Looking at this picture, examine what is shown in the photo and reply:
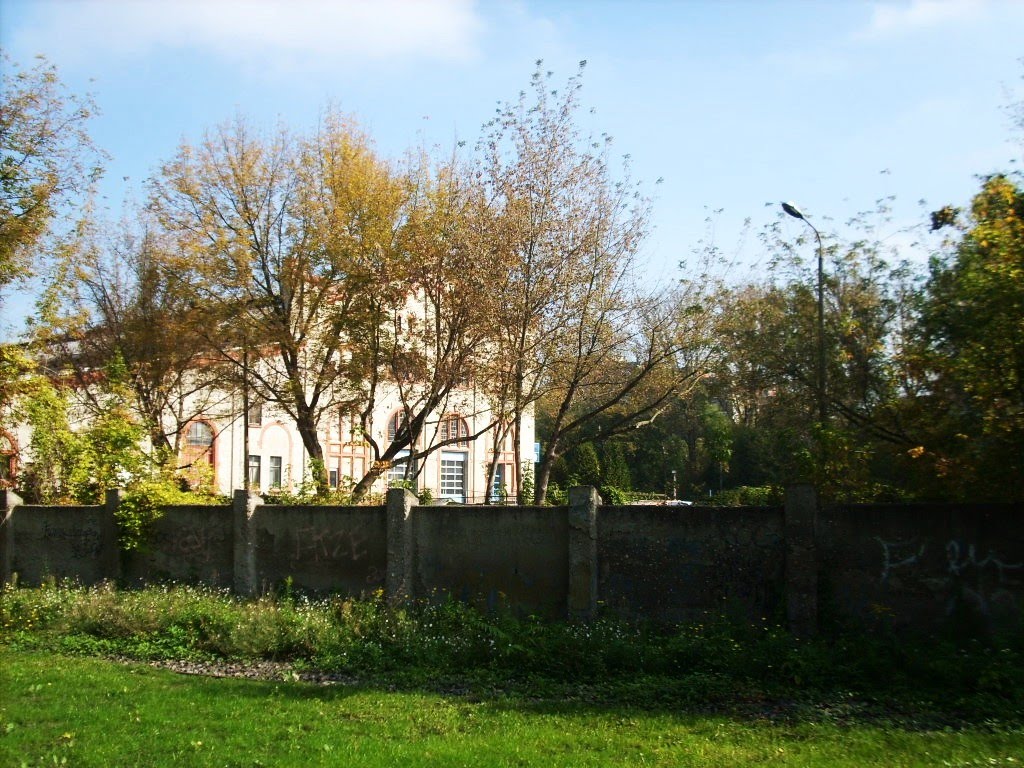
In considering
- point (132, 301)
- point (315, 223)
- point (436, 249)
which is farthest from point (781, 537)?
point (132, 301)

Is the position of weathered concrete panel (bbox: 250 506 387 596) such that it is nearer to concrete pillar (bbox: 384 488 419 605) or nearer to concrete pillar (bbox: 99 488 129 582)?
concrete pillar (bbox: 384 488 419 605)

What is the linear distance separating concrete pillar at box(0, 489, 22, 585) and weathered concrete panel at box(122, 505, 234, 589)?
310 cm

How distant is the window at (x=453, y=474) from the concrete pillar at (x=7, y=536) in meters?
29.1

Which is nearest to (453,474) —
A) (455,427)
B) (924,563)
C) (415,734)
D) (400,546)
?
(455,427)

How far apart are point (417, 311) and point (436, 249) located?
6.29ft

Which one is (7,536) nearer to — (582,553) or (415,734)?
(582,553)

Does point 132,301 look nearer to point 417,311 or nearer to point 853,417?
point 417,311

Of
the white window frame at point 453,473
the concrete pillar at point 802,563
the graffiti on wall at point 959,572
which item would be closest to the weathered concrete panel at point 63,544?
the concrete pillar at point 802,563

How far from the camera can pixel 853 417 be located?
1300cm

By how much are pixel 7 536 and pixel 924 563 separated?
53.5 feet

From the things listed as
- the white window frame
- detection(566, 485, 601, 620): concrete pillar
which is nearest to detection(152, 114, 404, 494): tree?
detection(566, 485, 601, 620): concrete pillar

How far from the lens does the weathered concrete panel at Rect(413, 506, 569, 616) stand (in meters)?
11.6

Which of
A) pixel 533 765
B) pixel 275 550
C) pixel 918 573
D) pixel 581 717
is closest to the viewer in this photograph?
pixel 533 765

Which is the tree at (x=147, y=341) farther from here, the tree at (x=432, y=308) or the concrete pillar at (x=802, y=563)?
the concrete pillar at (x=802, y=563)
